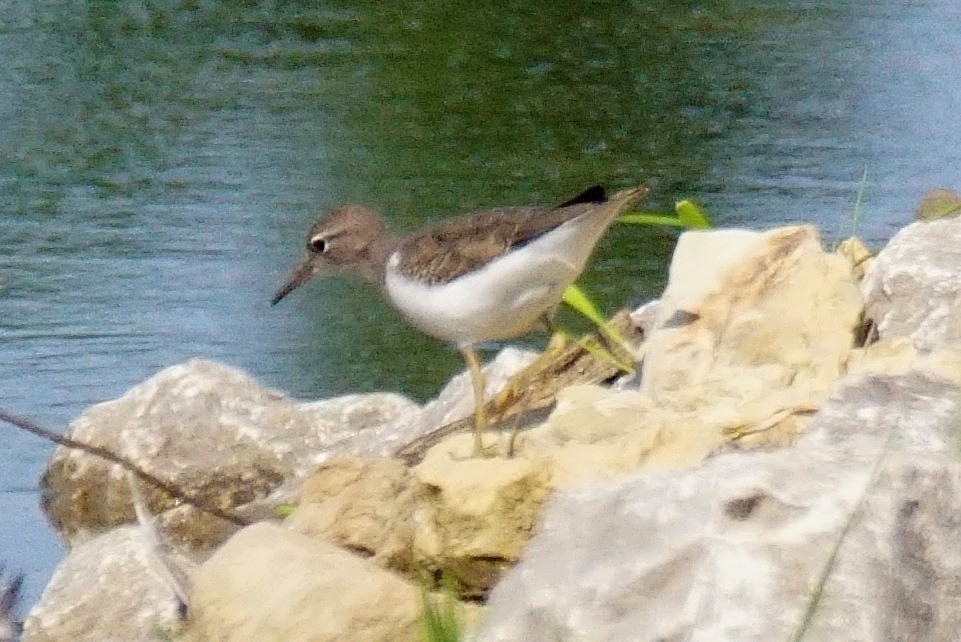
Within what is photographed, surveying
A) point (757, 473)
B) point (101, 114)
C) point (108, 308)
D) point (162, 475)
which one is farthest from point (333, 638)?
point (101, 114)

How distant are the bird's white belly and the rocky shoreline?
0.27 metres

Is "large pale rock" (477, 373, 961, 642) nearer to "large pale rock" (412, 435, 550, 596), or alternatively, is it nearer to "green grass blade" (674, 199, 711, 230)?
"large pale rock" (412, 435, 550, 596)

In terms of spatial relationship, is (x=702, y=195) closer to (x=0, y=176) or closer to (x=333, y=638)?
(x=0, y=176)

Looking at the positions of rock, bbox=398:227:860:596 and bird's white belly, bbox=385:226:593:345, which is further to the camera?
bird's white belly, bbox=385:226:593:345

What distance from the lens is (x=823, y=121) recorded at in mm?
9383

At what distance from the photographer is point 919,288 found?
462cm

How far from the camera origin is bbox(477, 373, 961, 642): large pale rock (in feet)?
8.84

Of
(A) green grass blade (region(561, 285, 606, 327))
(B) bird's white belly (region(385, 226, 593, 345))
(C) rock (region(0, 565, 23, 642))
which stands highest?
(B) bird's white belly (region(385, 226, 593, 345))

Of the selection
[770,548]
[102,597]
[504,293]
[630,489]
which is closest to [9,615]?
[102,597]

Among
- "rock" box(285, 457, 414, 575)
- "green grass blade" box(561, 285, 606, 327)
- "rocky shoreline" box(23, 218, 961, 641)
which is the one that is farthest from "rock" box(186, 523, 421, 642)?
"green grass blade" box(561, 285, 606, 327)

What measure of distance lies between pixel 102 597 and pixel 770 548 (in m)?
2.45

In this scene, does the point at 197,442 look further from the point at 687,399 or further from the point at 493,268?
the point at 687,399

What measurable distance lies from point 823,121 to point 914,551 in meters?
6.78

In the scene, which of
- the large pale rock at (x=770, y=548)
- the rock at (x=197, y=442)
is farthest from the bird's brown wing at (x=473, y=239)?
the large pale rock at (x=770, y=548)
